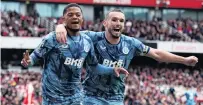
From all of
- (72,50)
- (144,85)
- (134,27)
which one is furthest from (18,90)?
(134,27)

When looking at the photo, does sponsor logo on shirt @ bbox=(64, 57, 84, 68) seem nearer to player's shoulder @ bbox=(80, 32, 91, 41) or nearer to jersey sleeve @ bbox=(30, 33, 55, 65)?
jersey sleeve @ bbox=(30, 33, 55, 65)

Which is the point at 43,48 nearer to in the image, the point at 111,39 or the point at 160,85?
the point at 111,39

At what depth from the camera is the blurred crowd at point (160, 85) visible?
2486 centimetres

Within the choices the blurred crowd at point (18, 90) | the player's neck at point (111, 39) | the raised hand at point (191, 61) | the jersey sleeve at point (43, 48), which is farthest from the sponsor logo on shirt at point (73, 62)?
the blurred crowd at point (18, 90)

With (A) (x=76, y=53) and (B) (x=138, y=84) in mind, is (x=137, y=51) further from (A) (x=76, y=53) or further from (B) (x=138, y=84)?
(B) (x=138, y=84)

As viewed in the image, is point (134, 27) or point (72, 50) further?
point (134, 27)

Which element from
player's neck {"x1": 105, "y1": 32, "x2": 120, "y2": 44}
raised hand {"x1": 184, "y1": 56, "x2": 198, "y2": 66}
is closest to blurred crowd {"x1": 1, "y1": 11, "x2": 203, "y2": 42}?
player's neck {"x1": 105, "y1": 32, "x2": 120, "y2": 44}

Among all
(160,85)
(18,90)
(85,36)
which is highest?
(85,36)

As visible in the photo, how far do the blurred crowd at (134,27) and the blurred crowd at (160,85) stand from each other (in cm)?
234

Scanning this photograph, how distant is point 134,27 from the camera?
3659 cm

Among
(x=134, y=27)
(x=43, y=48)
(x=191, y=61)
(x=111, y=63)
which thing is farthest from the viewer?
(x=134, y=27)

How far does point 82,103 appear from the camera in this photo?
7617mm

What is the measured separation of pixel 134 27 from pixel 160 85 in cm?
761

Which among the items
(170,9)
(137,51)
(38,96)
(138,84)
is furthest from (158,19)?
(137,51)
